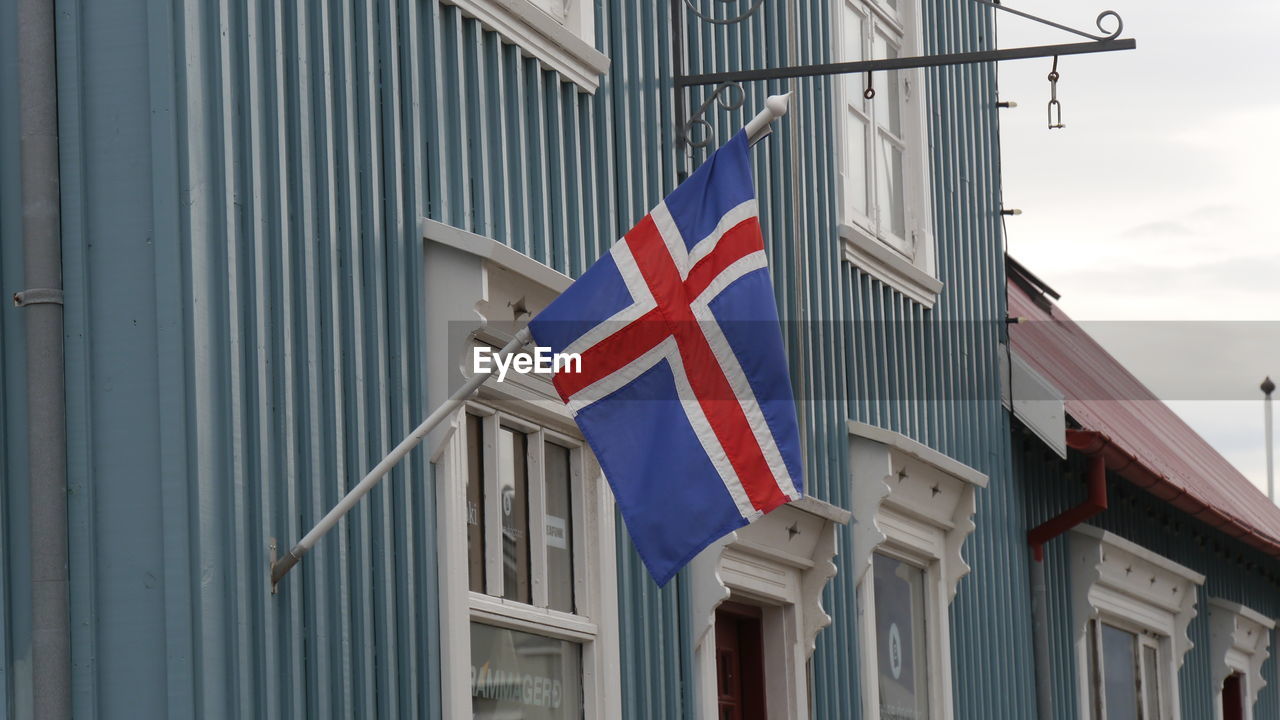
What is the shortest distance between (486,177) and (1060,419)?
6094mm

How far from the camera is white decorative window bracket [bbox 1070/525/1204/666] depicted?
13453 mm

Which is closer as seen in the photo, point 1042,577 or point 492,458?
point 492,458

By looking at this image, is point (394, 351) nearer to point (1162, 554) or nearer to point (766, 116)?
point (766, 116)

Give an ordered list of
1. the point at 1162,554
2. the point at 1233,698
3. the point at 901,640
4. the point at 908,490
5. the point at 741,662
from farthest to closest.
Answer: the point at 1233,698 < the point at 1162,554 < the point at 901,640 < the point at 908,490 < the point at 741,662

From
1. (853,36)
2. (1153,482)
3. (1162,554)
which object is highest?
(853,36)

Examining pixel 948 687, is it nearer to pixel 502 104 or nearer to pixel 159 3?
pixel 502 104

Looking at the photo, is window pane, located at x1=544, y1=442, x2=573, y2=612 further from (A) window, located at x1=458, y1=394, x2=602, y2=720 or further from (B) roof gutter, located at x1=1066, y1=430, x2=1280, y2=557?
(B) roof gutter, located at x1=1066, y1=430, x2=1280, y2=557

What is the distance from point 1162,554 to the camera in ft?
50.4

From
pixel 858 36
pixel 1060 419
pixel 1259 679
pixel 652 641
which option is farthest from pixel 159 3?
pixel 1259 679

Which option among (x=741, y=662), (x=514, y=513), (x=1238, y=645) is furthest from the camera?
(x=1238, y=645)

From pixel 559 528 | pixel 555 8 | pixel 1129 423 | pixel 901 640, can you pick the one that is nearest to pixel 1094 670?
pixel 1129 423

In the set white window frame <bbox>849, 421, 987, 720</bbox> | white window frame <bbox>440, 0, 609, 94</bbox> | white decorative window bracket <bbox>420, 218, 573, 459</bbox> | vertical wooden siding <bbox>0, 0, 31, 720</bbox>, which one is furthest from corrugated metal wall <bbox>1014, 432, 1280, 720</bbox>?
vertical wooden siding <bbox>0, 0, 31, 720</bbox>

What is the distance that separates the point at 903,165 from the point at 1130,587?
4027mm

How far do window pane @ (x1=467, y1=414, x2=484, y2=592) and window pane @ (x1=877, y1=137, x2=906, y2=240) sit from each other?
4749mm
